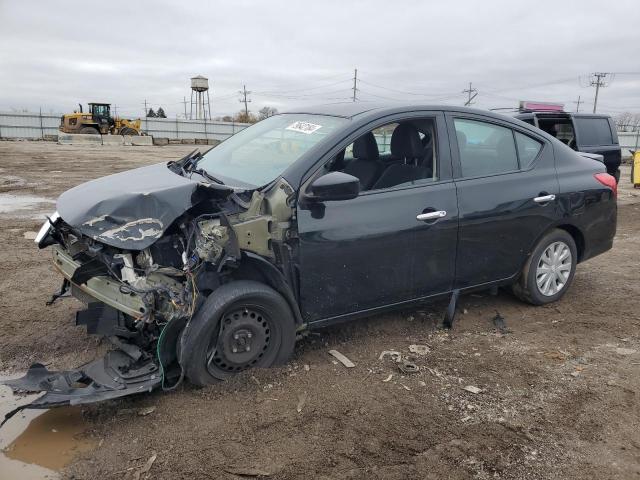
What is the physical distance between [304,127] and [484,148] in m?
1.50

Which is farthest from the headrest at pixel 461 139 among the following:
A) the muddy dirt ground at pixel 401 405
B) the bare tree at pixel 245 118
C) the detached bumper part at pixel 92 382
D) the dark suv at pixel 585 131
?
the bare tree at pixel 245 118

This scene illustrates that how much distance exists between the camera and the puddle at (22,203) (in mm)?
9089

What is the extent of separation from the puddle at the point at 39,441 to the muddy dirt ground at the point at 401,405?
3.8 inches

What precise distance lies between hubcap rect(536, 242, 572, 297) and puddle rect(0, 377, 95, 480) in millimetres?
3799

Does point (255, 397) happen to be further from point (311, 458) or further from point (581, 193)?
point (581, 193)

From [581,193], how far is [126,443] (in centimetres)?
416

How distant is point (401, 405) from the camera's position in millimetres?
3105

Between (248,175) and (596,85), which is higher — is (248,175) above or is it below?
below

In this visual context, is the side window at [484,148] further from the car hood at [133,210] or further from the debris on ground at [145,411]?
the debris on ground at [145,411]

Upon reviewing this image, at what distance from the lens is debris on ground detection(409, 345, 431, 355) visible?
12.5 feet

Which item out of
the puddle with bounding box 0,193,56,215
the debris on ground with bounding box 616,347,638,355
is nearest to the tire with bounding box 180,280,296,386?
the debris on ground with bounding box 616,347,638,355

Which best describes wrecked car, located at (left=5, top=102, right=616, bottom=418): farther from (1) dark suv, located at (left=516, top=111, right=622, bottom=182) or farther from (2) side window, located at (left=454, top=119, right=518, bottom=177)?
(1) dark suv, located at (left=516, top=111, right=622, bottom=182)

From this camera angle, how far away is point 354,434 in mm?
2818

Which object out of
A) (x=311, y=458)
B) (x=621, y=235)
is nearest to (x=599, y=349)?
(x=311, y=458)
